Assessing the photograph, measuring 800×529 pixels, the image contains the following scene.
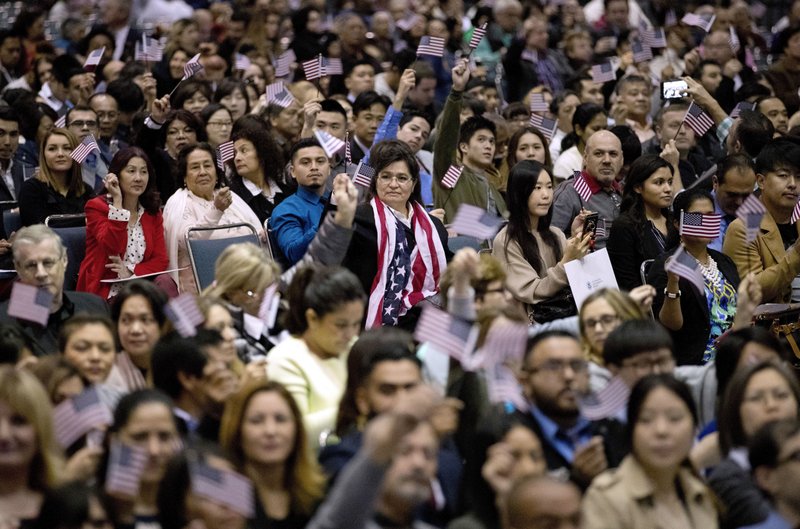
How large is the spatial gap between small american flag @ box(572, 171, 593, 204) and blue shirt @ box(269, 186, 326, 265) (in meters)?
1.59

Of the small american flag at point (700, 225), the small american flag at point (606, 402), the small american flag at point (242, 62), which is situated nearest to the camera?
the small american flag at point (606, 402)

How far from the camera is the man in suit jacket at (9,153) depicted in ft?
31.1

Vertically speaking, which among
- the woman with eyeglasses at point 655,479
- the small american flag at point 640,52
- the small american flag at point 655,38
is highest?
the small american flag at point 655,38

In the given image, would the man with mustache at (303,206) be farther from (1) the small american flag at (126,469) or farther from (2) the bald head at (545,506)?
(2) the bald head at (545,506)

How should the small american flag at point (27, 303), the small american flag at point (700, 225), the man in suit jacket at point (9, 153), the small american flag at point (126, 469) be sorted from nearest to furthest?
the small american flag at point (126, 469) < the small american flag at point (27, 303) < the small american flag at point (700, 225) < the man in suit jacket at point (9, 153)

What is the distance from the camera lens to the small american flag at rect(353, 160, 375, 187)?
7.77 meters

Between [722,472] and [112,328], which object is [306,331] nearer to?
[112,328]

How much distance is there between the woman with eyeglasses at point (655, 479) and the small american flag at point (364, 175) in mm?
3151

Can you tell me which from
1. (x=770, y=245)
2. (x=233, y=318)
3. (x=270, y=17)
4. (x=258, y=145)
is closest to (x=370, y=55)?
(x=270, y=17)

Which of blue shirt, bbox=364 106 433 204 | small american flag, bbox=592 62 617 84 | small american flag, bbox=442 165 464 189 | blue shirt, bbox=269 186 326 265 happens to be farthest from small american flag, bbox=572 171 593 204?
small american flag, bbox=592 62 617 84

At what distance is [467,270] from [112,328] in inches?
54.7

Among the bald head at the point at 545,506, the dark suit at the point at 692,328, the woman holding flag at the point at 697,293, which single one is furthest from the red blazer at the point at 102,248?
the bald head at the point at 545,506

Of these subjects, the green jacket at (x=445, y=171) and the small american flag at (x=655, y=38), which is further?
the small american flag at (x=655, y=38)

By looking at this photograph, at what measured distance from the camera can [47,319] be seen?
6297 mm
